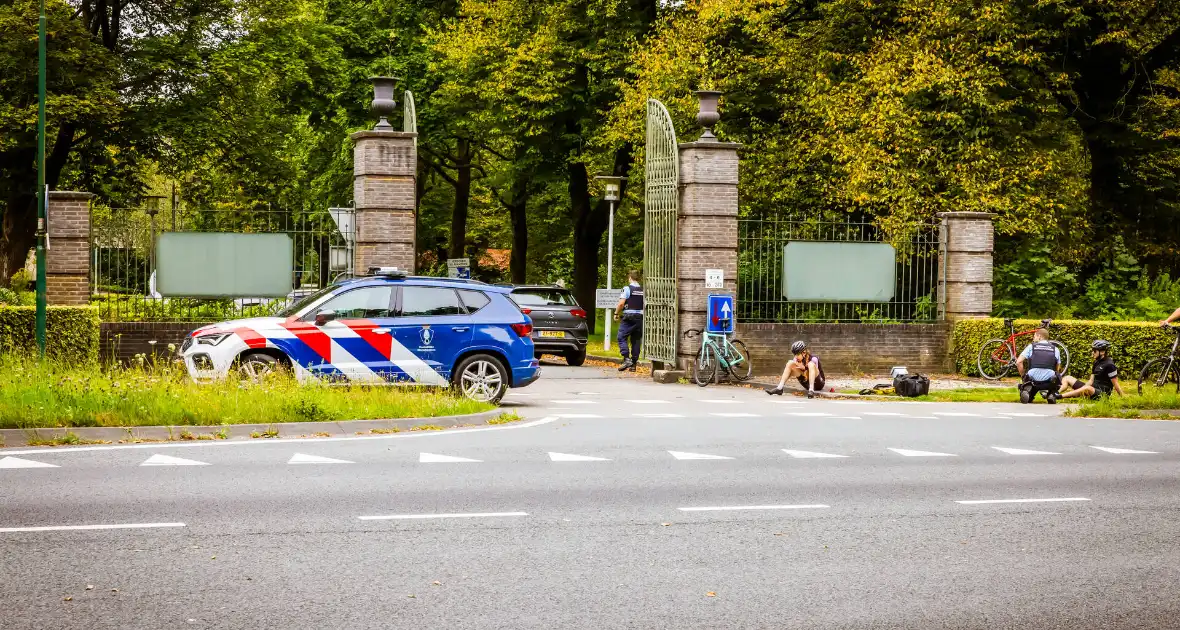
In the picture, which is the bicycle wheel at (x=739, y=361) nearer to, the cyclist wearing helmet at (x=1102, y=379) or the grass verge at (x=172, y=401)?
the cyclist wearing helmet at (x=1102, y=379)

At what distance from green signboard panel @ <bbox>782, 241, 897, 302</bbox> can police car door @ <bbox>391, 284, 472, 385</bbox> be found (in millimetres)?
8897

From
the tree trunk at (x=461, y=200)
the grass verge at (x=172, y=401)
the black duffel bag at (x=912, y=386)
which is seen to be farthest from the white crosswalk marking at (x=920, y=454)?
the tree trunk at (x=461, y=200)

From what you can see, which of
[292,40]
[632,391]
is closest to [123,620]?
[632,391]

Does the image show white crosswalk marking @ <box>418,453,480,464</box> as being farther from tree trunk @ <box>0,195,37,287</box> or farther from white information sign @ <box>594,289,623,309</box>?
tree trunk @ <box>0,195,37,287</box>

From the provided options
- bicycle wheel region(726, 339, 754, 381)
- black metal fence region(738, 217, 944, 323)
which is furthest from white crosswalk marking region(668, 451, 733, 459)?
black metal fence region(738, 217, 944, 323)

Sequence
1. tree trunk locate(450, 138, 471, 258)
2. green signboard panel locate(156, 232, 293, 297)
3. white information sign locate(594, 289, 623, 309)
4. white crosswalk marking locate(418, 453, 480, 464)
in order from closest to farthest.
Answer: white crosswalk marking locate(418, 453, 480, 464)
green signboard panel locate(156, 232, 293, 297)
white information sign locate(594, 289, 623, 309)
tree trunk locate(450, 138, 471, 258)

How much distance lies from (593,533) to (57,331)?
13703 millimetres

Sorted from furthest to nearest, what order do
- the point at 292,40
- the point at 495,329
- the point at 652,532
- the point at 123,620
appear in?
the point at 292,40 < the point at 495,329 < the point at 652,532 < the point at 123,620

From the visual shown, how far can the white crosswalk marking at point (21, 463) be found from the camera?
1083 centimetres

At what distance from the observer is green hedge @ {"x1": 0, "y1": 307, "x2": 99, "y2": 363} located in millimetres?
19234

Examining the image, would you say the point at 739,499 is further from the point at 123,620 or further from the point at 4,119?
the point at 4,119

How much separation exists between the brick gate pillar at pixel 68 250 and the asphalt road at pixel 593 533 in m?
9.00

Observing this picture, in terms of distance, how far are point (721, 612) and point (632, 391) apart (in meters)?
14.5

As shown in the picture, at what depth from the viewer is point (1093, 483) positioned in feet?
35.7
